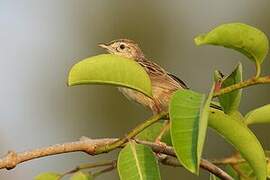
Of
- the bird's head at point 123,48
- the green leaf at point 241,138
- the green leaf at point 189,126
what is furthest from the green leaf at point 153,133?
the bird's head at point 123,48

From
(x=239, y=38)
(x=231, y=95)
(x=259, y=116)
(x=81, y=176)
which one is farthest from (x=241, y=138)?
(x=81, y=176)

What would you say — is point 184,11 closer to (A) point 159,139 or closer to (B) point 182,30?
(B) point 182,30

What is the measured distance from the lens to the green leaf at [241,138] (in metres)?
1.49

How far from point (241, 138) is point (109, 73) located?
30 centimetres

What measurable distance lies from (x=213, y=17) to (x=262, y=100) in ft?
3.67

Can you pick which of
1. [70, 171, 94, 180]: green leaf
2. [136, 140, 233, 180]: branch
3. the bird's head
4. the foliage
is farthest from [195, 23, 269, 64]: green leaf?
the bird's head

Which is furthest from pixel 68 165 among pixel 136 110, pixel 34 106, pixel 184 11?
A: pixel 184 11

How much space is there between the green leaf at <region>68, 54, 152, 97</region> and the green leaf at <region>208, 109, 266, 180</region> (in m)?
0.17

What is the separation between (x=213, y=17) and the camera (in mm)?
6867

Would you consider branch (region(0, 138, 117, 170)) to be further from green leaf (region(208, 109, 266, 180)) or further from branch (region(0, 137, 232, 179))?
green leaf (region(208, 109, 266, 180))

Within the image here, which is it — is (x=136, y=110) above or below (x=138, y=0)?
below

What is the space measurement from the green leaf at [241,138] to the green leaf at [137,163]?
145mm

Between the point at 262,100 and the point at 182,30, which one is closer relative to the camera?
the point at 262,100

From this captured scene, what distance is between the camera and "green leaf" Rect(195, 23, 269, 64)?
151 cm
